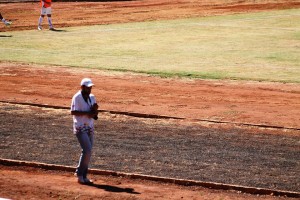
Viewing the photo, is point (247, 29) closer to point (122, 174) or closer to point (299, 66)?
point (299, 66)

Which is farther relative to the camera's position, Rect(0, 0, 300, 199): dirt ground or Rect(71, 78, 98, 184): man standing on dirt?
Rect(71, 78, 98, 184): man standing on dirt

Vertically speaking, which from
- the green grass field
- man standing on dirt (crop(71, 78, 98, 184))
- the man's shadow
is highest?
man standing on dirt (crop(71, 78, 98, 184))

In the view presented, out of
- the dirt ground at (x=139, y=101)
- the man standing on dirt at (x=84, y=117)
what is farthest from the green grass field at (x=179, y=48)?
the man standing on dirt at (x=84, y=117)

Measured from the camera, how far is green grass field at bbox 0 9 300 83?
93.7ft

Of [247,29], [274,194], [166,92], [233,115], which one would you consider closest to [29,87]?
[166,92]

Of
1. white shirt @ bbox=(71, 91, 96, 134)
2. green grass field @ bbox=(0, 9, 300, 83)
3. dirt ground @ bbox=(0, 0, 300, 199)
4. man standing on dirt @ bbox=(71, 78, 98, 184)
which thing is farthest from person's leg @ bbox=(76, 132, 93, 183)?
green grass field @ bbox=(0, 9, 300, 83)

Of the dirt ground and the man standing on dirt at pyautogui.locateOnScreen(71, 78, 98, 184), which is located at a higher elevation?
the man standing on dirt at pyautogui.locateOnScreen(71, 78, 98, 184)

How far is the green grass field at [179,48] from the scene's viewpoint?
2855 centimetres

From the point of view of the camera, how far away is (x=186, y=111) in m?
21.3

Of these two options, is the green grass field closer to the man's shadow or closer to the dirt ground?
the dirt ground

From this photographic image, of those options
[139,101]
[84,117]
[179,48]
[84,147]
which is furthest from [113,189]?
[179,48]

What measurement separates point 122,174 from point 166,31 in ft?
86.0

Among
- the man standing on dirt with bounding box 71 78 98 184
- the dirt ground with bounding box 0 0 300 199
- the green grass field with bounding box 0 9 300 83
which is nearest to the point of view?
the dirt ground with bounding box 0 0 300 199

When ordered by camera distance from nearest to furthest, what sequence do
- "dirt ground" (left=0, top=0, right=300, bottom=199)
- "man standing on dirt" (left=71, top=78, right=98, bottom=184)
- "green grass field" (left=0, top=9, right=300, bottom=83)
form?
"dirt ground" (left=0, top=0, right=300, bottom=199) → "man standing on dirt" (left=71, top=78, right=98, bottom=184) → "green grass field" (left=0, top=9, right=300, bottom=83)
